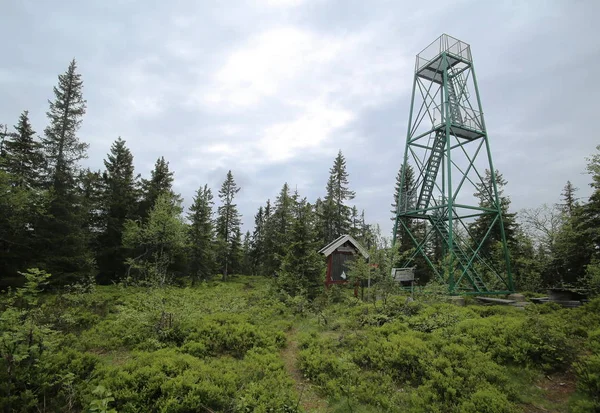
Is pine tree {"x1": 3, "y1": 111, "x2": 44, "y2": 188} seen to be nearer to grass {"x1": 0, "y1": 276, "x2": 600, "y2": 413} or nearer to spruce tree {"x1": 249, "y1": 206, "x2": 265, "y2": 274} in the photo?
grass {"x1": 0, "y1": 276, "x2": 600, "y2": 413}

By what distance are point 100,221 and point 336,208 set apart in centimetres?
2492

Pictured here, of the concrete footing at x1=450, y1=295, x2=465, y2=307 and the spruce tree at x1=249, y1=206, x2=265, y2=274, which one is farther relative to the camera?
the spruce tree at x1=249, y1=206, x2=265, y2=274

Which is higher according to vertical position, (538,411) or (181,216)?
(181,216)

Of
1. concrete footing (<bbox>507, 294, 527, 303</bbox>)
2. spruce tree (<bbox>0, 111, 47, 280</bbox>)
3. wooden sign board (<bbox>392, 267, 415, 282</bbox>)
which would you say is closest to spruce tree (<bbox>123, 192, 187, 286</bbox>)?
spruce tree (<bbox>0, 111, 47, 280</bbox>)

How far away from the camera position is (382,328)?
8.80 metres

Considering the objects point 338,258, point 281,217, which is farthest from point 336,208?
point 338,258

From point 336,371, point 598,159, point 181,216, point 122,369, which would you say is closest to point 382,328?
point 336,371

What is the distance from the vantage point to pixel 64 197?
62.7 feet

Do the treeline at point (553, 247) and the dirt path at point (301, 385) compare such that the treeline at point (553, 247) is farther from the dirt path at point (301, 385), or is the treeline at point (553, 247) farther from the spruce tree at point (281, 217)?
the spruce tree at point (281, 217)

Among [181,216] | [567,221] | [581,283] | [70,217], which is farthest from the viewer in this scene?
[181,216]

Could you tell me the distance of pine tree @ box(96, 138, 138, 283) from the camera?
2605 centimetres

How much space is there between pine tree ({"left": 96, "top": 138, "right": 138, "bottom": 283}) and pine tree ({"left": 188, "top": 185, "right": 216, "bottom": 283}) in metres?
5.60

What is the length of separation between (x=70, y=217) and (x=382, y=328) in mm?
20943

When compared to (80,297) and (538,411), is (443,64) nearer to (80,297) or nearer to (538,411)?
(538,411)
